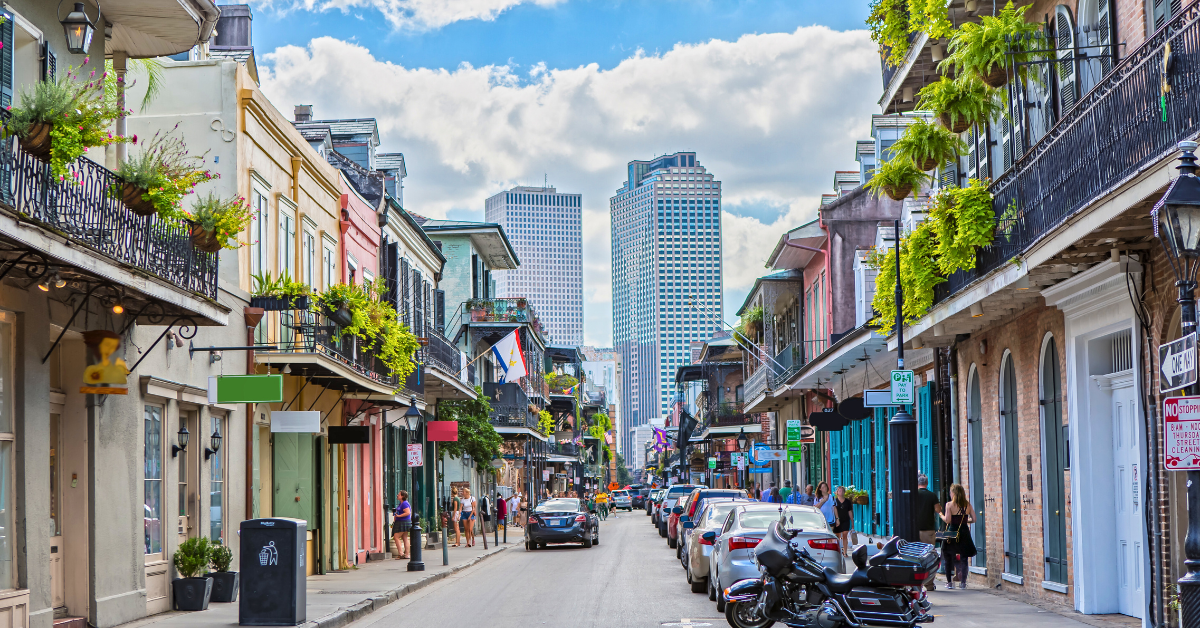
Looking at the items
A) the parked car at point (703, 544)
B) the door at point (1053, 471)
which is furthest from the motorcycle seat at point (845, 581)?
the parked car at point (703, 544)

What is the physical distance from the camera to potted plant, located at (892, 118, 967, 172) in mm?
16922

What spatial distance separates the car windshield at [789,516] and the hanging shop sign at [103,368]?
25.1 feet

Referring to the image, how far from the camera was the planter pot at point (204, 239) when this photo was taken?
13.5 metres

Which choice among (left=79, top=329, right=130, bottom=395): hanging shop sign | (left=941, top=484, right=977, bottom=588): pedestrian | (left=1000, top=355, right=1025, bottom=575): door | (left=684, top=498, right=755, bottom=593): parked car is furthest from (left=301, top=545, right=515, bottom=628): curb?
(left=1000, top=355, right=1025, bottom=575): door

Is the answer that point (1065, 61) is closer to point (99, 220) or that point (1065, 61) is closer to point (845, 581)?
point (845, 581)

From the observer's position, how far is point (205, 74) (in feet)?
60.1

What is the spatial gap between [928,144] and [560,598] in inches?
318

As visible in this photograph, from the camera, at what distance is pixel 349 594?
17.8 metres

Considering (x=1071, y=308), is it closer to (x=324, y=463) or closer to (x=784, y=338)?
(x=324, y=463)

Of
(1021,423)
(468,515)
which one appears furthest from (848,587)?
(468,515)

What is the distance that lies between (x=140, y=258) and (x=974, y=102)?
399 inches

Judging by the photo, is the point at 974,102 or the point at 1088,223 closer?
the point at 1088,223

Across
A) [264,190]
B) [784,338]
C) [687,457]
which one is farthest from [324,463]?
[687,457]

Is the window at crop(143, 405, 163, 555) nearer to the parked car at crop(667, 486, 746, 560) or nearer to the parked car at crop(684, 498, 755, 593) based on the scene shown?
the parked car at crop(684, 498, 755, 593)
